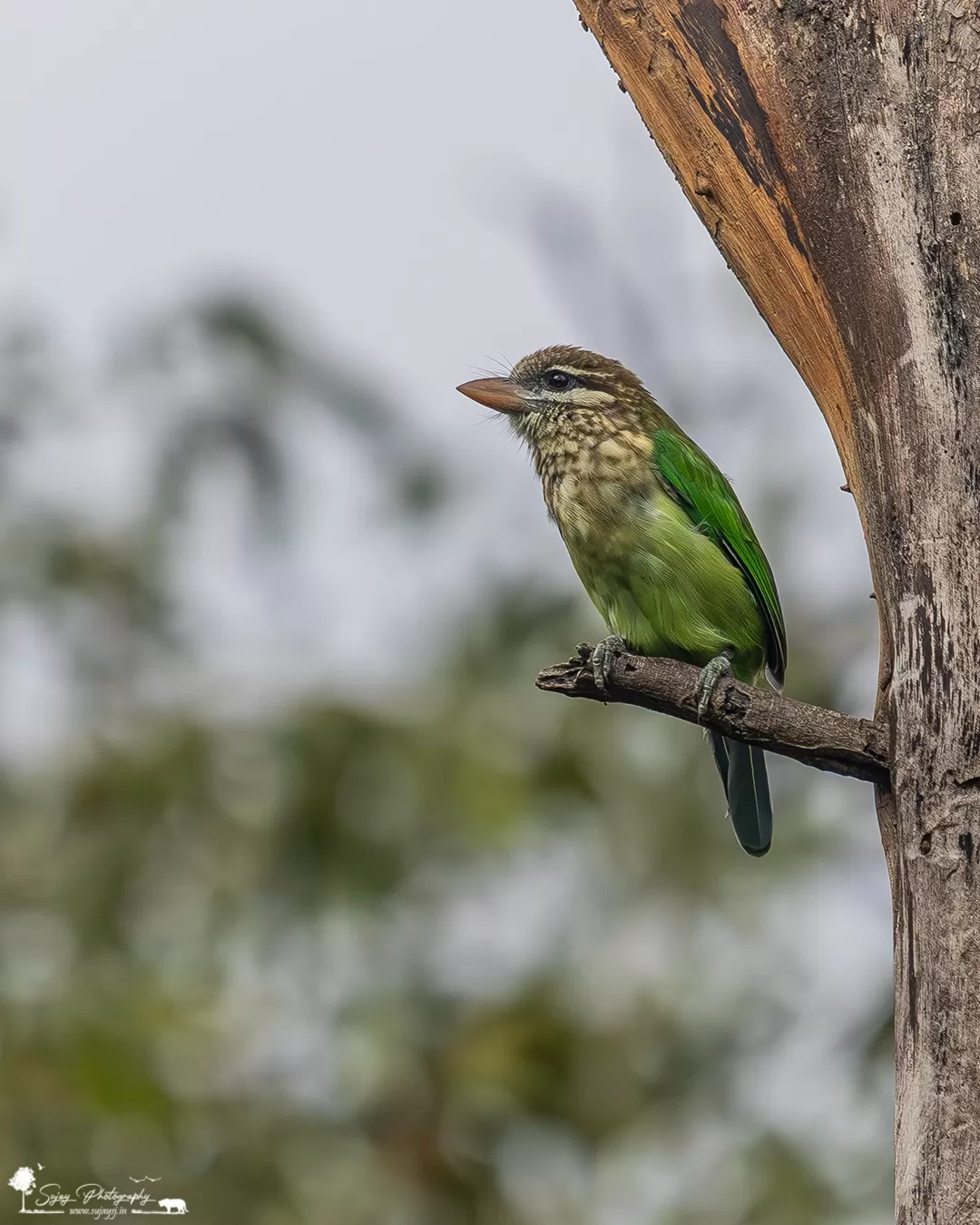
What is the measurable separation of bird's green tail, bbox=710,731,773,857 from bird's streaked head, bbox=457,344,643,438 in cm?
129

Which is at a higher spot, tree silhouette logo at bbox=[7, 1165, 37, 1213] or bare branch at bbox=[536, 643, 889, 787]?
bare branch at bbox=[536, 643, 889, 787]

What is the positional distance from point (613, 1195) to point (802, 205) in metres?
5.73

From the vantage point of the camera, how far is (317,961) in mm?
7145

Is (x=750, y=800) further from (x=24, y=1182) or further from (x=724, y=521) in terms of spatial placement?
(x=24, y=1182)

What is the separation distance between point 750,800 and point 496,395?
1716 mm

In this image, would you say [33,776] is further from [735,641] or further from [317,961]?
[735,641]

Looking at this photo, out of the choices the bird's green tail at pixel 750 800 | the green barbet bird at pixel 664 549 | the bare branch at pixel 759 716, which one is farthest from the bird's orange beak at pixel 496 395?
the bare branch at pixel 759 716

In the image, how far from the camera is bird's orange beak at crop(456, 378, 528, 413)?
5082 millimetres

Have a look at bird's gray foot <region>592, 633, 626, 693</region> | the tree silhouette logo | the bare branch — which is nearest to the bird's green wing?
bird's gray foot <region>592, 633, 626, 693</region>

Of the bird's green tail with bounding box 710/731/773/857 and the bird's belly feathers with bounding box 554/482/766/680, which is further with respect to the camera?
the bird's green tail with bounding box 710/731/773/857

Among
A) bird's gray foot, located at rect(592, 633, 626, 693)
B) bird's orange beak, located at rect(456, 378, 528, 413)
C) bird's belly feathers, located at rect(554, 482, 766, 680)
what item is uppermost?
bird's orange beak, located at rect(456, 378, 528, 413)

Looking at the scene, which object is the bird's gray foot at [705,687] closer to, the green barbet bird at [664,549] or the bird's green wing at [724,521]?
the green barbet bird at [664,549]

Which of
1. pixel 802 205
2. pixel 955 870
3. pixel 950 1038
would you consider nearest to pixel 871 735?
pixel 955 870

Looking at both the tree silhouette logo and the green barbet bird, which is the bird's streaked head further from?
the tree silhouette logo
